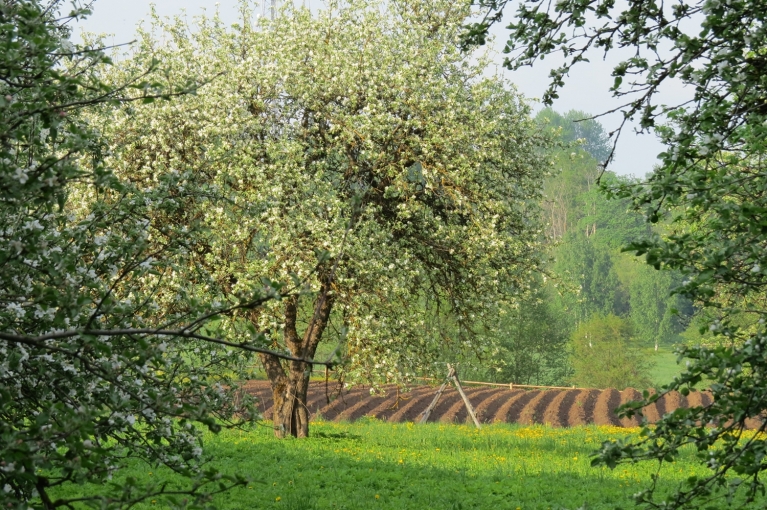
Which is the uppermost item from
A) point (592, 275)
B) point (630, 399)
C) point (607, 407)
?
point (592, 275)

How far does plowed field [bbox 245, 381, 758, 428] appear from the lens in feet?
89.7

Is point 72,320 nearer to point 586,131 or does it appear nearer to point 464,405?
point 464,405

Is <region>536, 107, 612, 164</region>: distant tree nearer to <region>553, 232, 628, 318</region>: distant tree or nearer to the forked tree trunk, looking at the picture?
<region>553, 232, 628, 318</region>: distant tree

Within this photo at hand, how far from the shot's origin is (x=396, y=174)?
49.0 feet

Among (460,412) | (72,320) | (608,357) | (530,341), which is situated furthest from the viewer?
(608,357)

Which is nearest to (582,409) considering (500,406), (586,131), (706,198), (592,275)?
(500,406)

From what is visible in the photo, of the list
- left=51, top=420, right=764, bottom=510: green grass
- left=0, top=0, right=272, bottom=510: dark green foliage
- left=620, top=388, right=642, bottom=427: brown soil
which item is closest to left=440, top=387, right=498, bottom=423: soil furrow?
left=620, top=388, right=642, bottom=427: brown soil

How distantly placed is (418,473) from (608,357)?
35.2m

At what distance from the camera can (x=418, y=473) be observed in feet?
43.4

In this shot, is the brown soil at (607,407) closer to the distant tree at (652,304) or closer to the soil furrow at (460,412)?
the soil furrow at (460,412)

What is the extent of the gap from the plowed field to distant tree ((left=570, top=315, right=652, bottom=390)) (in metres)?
11.7

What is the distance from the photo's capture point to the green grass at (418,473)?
1105 cm

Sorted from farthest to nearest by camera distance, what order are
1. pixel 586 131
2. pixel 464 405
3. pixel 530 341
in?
pixel 586 131 < pixel 530 341 < pixel 464 405

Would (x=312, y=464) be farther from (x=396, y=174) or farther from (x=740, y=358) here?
(x=740, y=358)
